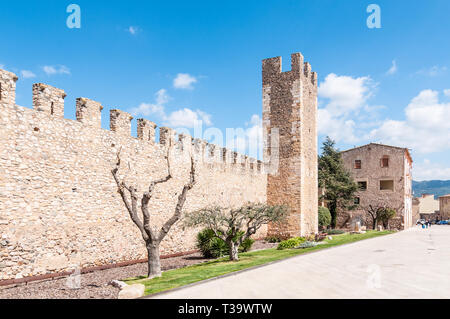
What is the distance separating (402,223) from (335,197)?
32.0ft

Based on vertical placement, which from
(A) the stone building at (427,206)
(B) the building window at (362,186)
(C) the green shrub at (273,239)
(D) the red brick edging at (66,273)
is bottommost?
(A) the stone building at (427,206)

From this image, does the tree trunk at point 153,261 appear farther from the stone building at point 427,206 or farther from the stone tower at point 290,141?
the stone building at point 427,206

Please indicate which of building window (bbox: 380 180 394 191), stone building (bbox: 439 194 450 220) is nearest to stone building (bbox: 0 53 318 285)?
building window (bbox: 380 180 394 191)

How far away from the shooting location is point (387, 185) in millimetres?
39719

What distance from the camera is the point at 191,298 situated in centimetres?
734

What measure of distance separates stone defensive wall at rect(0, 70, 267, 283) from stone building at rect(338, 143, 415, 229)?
28.2 metres

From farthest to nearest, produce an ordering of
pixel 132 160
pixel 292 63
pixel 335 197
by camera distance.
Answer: pixel 335 197 < pixel 292 63 < pixel 132 160

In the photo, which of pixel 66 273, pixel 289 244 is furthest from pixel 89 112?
pixel 289 244

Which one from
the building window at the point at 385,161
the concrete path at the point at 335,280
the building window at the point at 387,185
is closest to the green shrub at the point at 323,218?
the building window at the point at 387,185

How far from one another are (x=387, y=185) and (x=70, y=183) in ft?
118

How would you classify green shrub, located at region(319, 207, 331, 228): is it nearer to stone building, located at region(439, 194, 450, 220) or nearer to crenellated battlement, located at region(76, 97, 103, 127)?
crenellated battlement, located at region(76, 97, 103, 127)

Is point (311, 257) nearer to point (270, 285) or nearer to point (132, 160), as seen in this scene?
point (270, 285)

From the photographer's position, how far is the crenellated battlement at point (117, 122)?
9.91m
